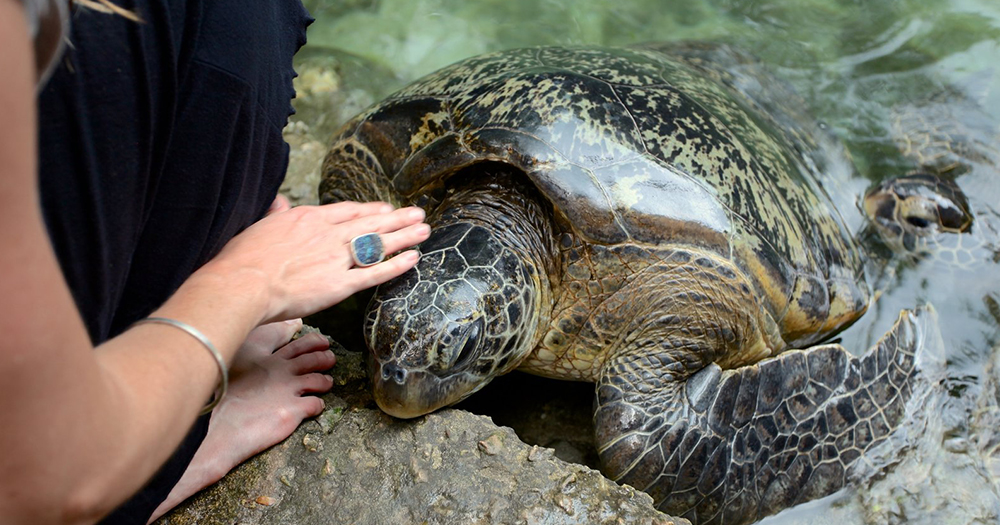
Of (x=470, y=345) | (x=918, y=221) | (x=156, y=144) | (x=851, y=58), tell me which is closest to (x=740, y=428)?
(x=470, y=345)

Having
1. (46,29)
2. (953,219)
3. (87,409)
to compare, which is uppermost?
(46,29)

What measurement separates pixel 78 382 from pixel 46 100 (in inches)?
18.1

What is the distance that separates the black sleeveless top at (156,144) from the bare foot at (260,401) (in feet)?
0.30

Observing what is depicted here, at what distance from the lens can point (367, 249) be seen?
164cm

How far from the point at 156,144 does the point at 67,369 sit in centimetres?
62

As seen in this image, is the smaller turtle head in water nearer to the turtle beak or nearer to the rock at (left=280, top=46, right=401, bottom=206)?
the turtle beak

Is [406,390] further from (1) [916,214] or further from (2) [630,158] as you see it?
(1) [916,214]

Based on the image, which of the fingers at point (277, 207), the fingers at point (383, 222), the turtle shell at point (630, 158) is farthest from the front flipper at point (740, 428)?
the fingers at point (277, 207)

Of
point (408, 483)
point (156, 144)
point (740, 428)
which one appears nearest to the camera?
point (156, 144)

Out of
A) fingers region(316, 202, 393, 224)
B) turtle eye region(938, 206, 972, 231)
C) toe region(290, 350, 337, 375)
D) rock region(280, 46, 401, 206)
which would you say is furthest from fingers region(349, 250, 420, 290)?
turtle eye region(938, 206, 972, 231)

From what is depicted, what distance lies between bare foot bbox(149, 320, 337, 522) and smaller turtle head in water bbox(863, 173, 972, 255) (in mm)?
2103

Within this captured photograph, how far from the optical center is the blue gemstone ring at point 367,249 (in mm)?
1613

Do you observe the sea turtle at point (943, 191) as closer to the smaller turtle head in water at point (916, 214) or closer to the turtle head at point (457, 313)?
the smaller turtle head in water at point (916, 214)

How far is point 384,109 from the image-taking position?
231 centimetres
